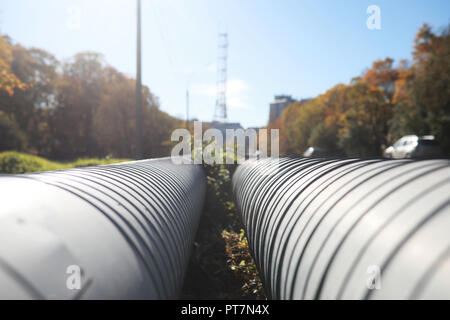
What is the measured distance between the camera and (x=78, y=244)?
143 centimetres

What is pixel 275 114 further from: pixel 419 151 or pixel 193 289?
pixel 193 289

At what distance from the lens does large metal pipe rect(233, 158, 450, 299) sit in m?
1.13

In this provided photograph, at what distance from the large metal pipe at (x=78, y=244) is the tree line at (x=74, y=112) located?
31.7 m

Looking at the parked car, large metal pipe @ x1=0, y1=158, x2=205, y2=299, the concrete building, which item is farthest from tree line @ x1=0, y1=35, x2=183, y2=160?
the concrete building

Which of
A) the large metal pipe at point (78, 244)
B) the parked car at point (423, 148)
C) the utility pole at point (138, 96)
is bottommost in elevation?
the large metal pipe at point (78, 244)

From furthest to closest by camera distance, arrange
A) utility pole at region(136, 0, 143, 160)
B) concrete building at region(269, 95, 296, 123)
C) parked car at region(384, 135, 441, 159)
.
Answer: concrete building at region(269, 95, 296, 123) < parked car at region(384, 135, 441, 159) < utility pole at region(136, 0, 143, 160)

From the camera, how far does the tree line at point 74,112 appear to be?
36.2 m

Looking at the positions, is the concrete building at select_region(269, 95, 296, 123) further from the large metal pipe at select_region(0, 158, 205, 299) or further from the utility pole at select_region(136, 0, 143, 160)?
the large metal pipe at select_region(0, 158, 205, 299)

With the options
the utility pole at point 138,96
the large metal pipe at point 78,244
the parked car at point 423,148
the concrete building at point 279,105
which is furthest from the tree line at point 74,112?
the concrete building at point 279,105

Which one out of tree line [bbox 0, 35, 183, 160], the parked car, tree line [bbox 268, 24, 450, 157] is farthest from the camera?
tree line [bbox 0, 35, 183, 160]

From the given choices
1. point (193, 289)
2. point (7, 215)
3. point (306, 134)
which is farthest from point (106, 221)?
point (306, 134)

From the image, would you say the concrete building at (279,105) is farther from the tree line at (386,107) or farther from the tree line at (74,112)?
the tree line at (74,112)

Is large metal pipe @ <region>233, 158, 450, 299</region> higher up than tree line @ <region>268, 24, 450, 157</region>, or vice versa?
tree line @ <region>268, 24, 450, 157</region>

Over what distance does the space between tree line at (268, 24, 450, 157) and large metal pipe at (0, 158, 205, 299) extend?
25.8 metres
